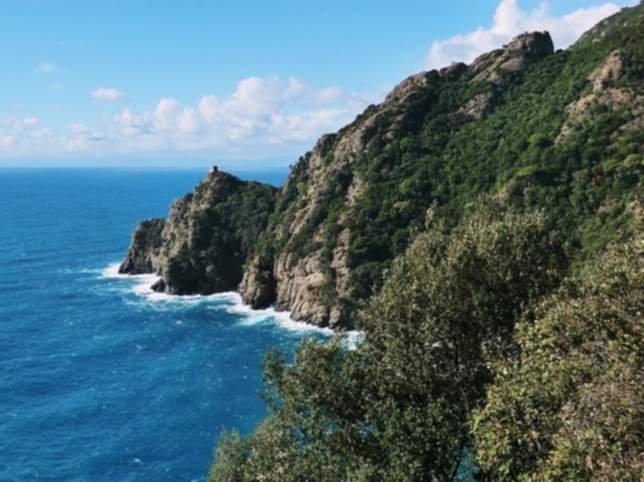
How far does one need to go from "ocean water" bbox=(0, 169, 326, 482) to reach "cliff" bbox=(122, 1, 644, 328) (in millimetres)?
9506

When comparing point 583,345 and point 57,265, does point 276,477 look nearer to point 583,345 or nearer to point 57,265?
point 583,345

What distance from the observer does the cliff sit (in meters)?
86.1

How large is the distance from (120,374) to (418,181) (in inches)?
2438

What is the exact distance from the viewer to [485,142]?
357 feet

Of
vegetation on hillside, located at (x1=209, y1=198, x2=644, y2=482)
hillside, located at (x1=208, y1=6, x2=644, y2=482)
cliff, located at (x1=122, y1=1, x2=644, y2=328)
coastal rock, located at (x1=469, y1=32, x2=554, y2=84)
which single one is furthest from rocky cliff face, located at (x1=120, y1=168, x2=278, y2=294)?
vegetation on hillside, located at (x1=209, y1=198, x2=644, y2=482)

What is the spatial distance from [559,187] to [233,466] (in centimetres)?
6563

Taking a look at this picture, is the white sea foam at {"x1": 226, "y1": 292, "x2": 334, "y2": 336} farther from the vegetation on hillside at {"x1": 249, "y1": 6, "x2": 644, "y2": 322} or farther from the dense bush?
the dense bush

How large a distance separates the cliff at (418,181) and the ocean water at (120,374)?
9506 mm

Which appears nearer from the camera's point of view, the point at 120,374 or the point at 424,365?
the point at 424,365

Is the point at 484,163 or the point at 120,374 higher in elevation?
the point at 484,163

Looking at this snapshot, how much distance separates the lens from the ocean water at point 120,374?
6088cm

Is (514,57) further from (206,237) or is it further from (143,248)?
(143,248)

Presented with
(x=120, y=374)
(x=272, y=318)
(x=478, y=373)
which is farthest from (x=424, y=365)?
(x=272, y=318)

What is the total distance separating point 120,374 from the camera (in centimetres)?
8188
